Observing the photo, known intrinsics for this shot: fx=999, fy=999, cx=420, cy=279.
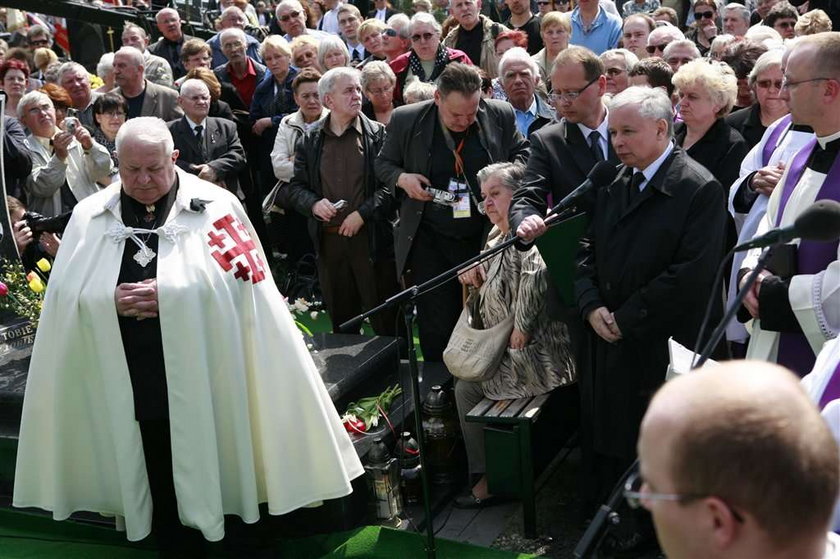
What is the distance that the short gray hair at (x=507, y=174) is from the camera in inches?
215

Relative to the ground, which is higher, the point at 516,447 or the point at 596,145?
the point at 596,145

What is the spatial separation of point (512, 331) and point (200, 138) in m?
4.24

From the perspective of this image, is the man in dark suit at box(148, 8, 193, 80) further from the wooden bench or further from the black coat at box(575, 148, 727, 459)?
the black coat at box(575, 148, 727, 459)

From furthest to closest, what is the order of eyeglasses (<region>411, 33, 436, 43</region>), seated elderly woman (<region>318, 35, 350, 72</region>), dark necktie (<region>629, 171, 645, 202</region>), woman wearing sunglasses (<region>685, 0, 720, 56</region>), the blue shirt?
1. woman wearing sunglasses (<region>685, 0, 720, 56</region>)
2. the blue shirt
3. seated elderly woman (<region>318, 35, 350, 72</region>)
4. eyeglasses (<region>411, 33, 436, 43</region>)
5. dark necktie (<region>629, 171, 645, 202</region>)

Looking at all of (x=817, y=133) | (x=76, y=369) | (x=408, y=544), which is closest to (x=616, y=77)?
(x=817, y=133)

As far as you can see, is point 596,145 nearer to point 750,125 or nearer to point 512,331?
point 512,331

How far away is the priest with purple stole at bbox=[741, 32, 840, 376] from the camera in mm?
4008

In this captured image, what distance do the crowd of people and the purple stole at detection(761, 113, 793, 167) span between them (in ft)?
0.05

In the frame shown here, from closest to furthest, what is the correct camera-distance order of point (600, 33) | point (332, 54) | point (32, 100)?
point (32, 100) < point (332, 54) < point (600, 33)

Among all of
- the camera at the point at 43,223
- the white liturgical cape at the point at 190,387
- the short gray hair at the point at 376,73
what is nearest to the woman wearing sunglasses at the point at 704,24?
the short gray hair at the point at 376,73

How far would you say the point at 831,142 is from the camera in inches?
165

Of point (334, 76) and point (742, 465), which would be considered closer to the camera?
point (742, 465)

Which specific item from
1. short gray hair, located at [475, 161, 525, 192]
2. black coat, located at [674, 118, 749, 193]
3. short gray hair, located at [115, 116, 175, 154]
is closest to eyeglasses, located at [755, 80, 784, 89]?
black coat, located at [674, 118, 749, 193]

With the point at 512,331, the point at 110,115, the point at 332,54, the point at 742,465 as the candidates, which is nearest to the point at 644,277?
the point at 512,331
